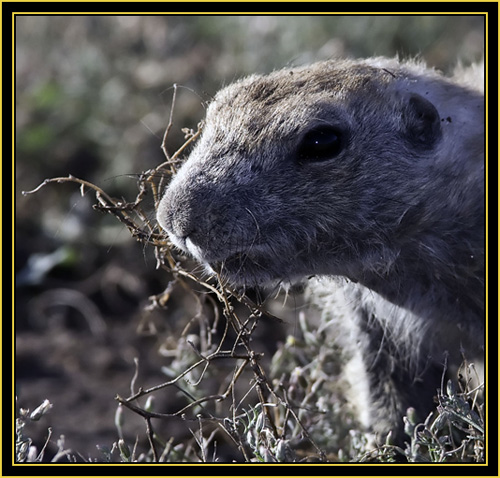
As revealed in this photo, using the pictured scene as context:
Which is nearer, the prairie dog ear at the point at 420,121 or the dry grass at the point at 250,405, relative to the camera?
the dry grass at the point at 250,405

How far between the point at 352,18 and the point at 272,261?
472 centimetres

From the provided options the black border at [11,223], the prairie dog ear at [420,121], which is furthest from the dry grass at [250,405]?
the prairie dog ear at [420,121]

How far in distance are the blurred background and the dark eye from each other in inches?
52.1

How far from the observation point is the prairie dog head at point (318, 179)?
10.5 ft

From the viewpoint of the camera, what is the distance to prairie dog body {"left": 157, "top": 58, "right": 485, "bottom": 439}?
3213 mm

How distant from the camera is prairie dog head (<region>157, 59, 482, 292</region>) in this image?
319cm

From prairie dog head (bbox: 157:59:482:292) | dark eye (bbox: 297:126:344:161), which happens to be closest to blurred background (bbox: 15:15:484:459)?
prairie dog head (bbox: 157:59:482:292)

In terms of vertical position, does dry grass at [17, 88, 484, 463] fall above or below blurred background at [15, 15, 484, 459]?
below

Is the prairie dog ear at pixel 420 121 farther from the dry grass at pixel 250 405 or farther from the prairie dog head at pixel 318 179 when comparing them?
the dry grass at pixel 250 405

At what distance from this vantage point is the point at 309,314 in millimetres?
5395

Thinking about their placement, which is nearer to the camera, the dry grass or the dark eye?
the dry grass

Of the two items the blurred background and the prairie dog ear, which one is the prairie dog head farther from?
the blurred background

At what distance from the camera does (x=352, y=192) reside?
327 cm

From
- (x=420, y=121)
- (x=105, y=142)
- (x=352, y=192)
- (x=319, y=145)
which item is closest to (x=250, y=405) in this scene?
(x=352, y=192)
